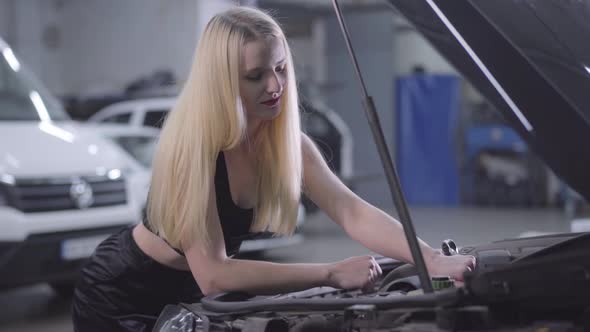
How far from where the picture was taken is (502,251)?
1974 millimetres

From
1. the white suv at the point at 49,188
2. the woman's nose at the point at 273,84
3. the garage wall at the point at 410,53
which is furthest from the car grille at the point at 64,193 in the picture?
the garage wall at the point at 410,53

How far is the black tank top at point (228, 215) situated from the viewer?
1837 millimetres

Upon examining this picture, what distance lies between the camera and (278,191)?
6.40 feet

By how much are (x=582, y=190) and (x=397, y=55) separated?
1316cm

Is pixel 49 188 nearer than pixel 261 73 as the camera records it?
No


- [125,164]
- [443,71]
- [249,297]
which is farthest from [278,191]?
[443,71]

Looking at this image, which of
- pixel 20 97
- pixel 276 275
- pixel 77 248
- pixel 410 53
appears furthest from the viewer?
pixel 410 53

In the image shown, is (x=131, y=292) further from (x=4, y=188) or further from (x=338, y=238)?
(x=338, y=238)

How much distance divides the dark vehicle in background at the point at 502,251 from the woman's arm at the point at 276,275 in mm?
40

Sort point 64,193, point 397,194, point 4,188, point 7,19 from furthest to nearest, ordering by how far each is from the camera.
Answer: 1. point 7,19
2. point 64,193
3. point 4,188
4. point 397,194

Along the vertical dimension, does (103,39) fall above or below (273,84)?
below

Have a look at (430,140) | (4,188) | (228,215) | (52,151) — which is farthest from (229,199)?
(430,140)

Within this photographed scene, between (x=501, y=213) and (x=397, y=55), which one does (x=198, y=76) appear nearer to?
(x=501, y=213)

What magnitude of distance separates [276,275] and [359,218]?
0.43 meters
